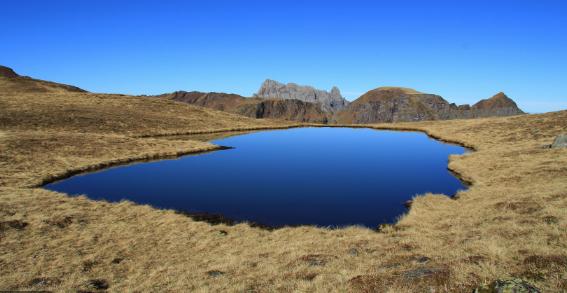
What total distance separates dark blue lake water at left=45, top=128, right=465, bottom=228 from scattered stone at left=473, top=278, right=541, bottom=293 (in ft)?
48.7

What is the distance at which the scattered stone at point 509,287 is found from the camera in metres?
9.70

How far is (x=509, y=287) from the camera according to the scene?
9789mm

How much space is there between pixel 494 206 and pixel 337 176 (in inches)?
822

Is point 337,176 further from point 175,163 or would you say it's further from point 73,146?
point 73,146

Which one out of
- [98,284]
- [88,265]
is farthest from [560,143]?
[88,265]

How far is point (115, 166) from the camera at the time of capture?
155 feet

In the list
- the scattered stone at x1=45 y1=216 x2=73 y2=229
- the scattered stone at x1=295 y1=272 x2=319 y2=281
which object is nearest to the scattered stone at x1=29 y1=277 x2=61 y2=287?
the scattered stone at x1=45 y1=216 x2=73 y2=229

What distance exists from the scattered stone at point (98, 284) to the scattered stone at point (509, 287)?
1410 centimetres

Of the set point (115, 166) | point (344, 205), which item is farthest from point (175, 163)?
point (344, 205)

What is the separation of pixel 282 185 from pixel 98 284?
23423 millimetres

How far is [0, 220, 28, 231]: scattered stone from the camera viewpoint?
21812 millimetres

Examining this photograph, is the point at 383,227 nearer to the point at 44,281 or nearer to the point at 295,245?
the point at 295,245

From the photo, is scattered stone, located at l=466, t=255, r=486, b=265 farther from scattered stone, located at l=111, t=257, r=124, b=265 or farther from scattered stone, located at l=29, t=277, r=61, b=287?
scattered stone, located at l=29, t=277, r=61, b=287

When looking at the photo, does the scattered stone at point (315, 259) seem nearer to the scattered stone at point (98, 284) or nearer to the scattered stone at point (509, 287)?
the scattered stone at point (509, 287)
